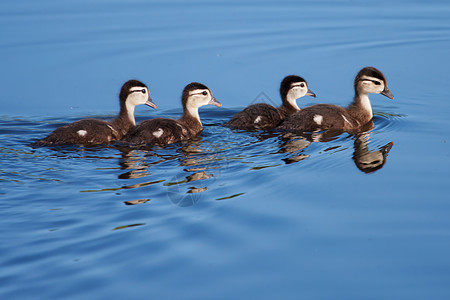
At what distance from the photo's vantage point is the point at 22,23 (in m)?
13.2

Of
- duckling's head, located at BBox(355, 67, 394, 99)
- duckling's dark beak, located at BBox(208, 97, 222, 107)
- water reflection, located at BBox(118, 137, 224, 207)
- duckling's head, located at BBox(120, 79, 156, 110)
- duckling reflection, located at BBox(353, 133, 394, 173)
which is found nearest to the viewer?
water reflection, located at BBox(118, 137, 224, 207)

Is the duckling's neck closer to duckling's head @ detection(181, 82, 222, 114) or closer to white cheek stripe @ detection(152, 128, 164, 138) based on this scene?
duckling's head @ detection(181, 82, 222, 114)

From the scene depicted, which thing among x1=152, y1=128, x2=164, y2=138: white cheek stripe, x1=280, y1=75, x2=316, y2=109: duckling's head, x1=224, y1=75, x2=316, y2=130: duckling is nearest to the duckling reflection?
x1=224, y1=75, x2=316, y2=130: duckling

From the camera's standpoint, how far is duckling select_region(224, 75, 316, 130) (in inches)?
349

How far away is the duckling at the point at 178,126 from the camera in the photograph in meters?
8.08

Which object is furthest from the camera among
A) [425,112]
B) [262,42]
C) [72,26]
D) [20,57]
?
[72,26]

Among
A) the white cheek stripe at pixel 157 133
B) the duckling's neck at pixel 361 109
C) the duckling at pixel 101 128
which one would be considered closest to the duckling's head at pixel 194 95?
the duckling at pixel 101 128

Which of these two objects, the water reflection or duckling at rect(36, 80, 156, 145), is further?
duckling at rect(36, 80, 156, 145)

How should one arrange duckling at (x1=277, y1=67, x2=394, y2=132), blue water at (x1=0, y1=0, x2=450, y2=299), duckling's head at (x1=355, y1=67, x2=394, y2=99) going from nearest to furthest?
blue water at (x1=0, y1=0, x2=450, y2=299), duckling at (x1=277, y1=67, x2=394, y2=132), duckling's head at (x1=355, y1=67, x2=394, y2=99)

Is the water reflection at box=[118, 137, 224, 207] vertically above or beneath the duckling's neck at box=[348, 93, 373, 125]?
beneath

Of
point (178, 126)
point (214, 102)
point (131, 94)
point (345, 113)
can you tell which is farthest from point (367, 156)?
point (131, 94)

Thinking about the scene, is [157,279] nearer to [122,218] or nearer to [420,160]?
[122,218]

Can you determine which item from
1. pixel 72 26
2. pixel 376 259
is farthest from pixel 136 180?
pixel 72 26

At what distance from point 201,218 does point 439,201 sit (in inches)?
84.8
